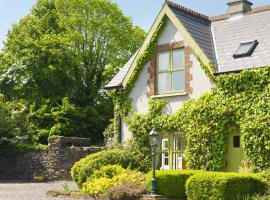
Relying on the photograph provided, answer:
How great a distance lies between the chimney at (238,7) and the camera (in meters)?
22.9

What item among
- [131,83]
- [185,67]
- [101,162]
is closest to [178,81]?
[185,67]

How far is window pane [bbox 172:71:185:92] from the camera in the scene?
832 inches

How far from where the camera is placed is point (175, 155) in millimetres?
21031

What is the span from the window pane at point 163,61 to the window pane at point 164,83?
27 cm

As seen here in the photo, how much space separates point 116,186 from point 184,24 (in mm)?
8507

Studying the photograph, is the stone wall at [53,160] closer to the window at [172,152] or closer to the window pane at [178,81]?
the window at [172,152]

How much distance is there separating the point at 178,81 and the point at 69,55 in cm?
2062

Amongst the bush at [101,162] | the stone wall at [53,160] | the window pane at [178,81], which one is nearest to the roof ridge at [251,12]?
the window pane at [178,81]

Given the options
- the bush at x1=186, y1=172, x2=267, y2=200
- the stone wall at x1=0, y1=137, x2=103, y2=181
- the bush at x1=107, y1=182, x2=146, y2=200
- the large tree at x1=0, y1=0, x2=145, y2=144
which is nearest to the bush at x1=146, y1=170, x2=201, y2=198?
the bush at x1=107, y1=182, x2=146, y2=200

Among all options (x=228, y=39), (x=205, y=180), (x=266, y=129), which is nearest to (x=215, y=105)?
(x=266, y=129)

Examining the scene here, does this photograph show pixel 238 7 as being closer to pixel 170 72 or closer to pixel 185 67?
pixel 185 67

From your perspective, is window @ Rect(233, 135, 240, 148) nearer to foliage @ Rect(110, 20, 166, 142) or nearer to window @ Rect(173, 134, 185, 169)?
window @ Rect(173, 134, 185, 169)

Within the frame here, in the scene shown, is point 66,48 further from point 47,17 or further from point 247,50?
point 247,50

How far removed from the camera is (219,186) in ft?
46.8
